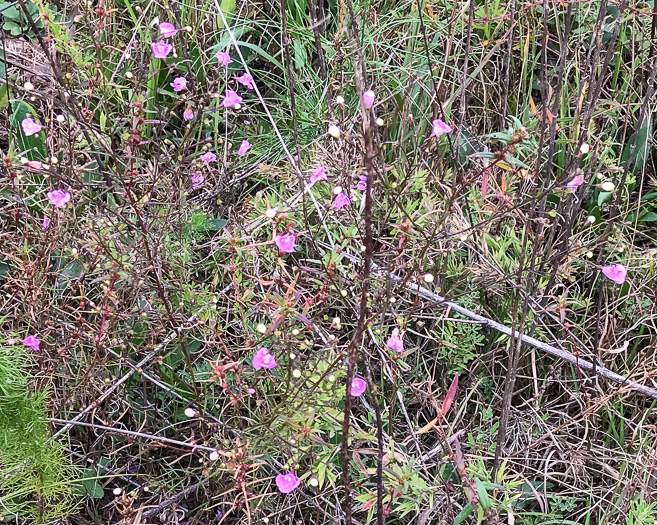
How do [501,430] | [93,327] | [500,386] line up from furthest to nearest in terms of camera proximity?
[500,386] → [93,327] → [501,430]

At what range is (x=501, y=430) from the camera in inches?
52.1

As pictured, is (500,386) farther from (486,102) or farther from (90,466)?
(90,466)

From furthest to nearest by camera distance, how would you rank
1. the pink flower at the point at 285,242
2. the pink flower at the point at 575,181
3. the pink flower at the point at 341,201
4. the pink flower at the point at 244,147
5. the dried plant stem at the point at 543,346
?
the pink flower at the point at 244,147 < the dried plant stem at the point at 543,346 < the pink flower at the point at 341,201 < the pink flower at the point at 285,242 < the pink flower at the point at 575,181

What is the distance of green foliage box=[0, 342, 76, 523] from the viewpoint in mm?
1339

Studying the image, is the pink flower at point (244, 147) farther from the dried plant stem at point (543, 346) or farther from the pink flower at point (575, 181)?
the pink flower at point (575, 181)

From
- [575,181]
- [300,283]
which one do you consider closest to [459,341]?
[300,283]

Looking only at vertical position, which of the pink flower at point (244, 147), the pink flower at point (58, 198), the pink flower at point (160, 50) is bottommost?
the pink flower at point (244, 147)

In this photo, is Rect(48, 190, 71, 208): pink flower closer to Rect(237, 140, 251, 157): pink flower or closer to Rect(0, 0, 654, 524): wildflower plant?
Rect(0, 0, 654, 524): wildflower plant

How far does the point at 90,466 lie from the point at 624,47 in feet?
6.29

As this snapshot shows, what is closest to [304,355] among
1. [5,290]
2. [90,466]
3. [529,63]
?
[90,466]

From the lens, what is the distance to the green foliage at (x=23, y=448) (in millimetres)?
1339

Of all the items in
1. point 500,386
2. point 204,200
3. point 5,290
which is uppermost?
point 204,200

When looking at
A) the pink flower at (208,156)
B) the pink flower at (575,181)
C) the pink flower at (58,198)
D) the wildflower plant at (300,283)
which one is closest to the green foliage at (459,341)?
the wildflower plant at (300,283)

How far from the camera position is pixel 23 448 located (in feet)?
4.40
